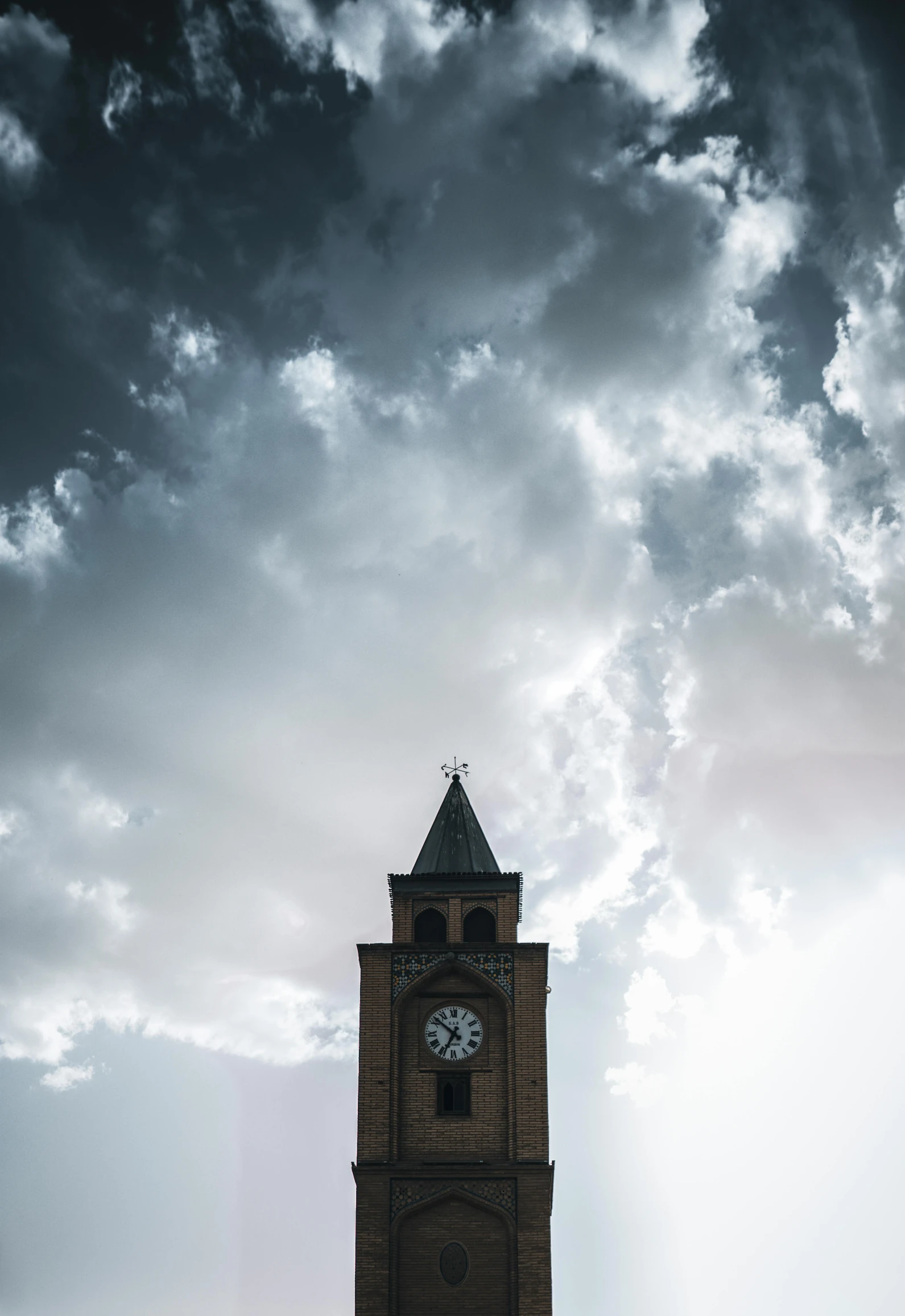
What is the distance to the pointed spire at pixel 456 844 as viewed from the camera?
1654 inches

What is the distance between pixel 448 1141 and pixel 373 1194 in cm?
238

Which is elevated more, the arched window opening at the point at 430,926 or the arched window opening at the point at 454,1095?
the arched window opening at the point at 430,926

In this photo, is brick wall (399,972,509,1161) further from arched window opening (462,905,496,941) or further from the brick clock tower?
arched window opening (462,905,496,941)

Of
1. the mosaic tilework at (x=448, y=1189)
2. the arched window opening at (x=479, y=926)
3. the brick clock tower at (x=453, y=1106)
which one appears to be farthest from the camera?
the arched window opening at (x=479, y=926)

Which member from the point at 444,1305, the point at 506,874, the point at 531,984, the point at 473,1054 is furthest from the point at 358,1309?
the point at 506,874

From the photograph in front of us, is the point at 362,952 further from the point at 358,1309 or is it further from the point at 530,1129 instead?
the point at 358,1309

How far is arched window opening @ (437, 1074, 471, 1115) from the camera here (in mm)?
38188

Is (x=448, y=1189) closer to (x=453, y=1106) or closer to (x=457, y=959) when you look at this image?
(x=453, y=1106)

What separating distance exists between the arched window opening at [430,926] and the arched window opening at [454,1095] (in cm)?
400

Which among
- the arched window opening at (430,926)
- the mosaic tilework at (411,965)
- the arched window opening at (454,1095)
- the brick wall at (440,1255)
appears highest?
the arched window opening at (430,926)

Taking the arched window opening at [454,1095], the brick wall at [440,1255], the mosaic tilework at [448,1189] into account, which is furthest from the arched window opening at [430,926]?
the brick wall at [440,1255]

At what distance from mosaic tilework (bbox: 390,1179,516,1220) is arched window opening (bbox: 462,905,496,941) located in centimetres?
674

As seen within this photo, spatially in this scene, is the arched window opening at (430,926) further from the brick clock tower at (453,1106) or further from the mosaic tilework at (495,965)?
the mosaic tilework at (495,965)

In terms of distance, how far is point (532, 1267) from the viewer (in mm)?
36031
